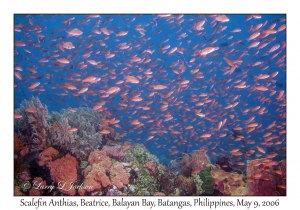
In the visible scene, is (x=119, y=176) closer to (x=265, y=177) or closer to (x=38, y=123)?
(x=38, y=123)

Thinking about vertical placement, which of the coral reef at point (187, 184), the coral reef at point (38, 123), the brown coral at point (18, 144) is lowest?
the coral reef at point (187, 184)

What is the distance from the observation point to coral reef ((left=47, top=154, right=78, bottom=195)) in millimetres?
5391

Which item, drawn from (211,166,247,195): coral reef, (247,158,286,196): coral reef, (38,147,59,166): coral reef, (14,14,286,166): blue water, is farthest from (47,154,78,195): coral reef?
(247,158,286,196): coral reef

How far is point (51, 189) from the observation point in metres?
5.50

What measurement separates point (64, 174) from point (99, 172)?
938mm

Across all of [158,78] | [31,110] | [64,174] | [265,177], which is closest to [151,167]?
[64,174]

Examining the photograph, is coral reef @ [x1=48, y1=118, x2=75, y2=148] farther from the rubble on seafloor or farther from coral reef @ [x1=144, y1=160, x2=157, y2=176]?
coral reef @ [x1=144, y1=160, x2=157, y2=176]

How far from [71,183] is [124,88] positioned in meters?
8.46

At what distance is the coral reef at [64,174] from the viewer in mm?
5391

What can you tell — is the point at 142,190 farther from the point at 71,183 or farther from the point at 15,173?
the point at 15,173

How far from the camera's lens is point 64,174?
5516 mm

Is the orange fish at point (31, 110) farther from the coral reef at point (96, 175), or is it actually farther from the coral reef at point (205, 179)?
the coral reef at point (205, 179)

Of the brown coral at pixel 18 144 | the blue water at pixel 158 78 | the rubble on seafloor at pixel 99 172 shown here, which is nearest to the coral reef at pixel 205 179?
the rubble on seafloor at pixel 99 172
